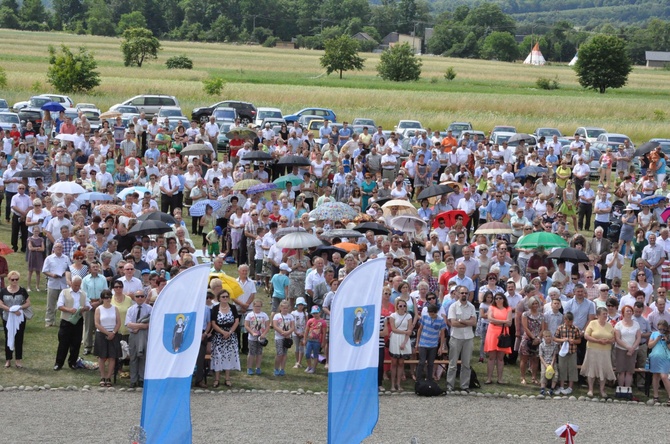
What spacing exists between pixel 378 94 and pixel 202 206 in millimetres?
40112

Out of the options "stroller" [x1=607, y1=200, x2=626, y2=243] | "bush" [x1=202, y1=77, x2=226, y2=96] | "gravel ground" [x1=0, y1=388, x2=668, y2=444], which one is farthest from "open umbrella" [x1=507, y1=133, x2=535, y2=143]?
"bush" [x1=202, y1=77, x2=226, y2=96]

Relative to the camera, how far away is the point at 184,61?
3314 inches

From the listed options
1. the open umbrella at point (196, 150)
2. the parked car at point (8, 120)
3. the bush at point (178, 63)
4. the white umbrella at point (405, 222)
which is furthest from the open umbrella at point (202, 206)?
the bush at point (178, 63)

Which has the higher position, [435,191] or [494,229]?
[435,191]

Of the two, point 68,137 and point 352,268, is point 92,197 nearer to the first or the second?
point 352,268

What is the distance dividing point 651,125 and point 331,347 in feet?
141

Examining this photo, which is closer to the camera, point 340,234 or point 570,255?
point 570,255

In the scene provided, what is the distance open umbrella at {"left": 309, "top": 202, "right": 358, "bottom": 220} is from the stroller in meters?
6.37

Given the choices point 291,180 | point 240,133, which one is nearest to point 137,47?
point 240,133

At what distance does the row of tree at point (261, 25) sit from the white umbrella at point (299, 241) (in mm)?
127669

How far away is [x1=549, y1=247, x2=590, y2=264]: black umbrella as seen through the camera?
1806 centimetres

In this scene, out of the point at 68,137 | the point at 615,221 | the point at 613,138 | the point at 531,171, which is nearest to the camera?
the point at 615,221

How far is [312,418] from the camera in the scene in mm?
13875

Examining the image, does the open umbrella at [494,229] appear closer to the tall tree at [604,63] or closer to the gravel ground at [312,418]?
the gravel ground at [312,418]
